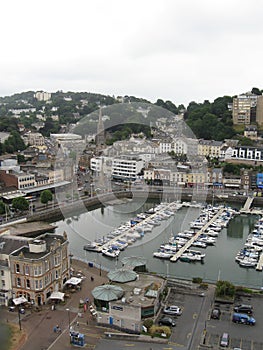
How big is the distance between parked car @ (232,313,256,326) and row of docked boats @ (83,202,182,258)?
21.2ft

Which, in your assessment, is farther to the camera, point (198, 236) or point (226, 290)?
point (198, 236)

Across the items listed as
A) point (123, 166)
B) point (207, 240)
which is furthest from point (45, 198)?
point (207, 240)

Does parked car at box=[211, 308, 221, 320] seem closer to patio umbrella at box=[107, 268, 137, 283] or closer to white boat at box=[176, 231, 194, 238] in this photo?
patio umbrella at box=[107, 268, 137, 283]

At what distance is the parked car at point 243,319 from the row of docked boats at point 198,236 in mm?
5491

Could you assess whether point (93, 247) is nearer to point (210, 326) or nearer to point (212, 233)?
point (212, 233)

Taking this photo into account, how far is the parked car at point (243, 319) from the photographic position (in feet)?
30.6

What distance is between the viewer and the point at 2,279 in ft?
34.5

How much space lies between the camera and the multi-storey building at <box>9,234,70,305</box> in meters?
10.3

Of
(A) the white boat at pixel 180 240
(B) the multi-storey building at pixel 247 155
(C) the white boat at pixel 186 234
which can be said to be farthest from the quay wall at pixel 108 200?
(A) the white boat at pixel 180 240

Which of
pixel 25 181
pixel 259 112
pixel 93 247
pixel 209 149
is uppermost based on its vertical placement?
pixel 259 112

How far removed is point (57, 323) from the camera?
9422mm

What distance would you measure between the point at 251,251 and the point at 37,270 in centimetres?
884

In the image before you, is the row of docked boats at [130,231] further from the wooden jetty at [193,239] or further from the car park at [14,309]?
the car park at [14,309]

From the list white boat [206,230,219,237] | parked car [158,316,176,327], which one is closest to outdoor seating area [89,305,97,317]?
parked car [158,316,176,327]
